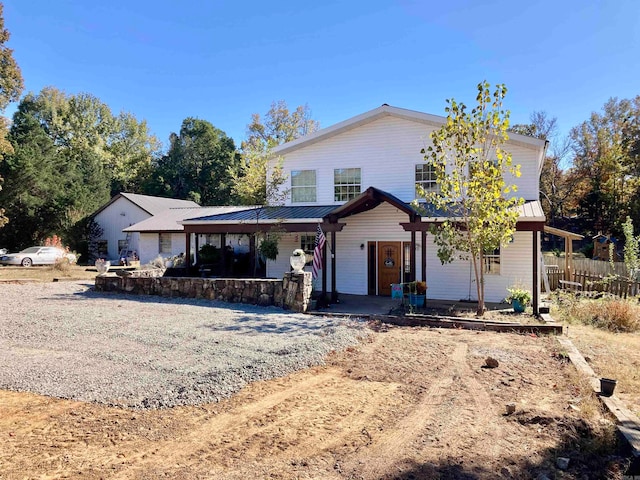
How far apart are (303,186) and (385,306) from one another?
6552 millimetres

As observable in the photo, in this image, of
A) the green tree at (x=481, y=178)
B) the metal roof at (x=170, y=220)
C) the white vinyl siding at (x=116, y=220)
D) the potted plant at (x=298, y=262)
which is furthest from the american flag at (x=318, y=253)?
the white vinyl siding at (x=116, y=220)

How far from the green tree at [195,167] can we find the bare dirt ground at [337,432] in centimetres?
4218

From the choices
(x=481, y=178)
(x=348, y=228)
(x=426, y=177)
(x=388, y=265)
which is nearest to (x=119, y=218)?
(x=348, y=228)

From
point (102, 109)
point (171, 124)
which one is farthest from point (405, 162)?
point (102, 109)

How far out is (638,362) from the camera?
7281 millimetres

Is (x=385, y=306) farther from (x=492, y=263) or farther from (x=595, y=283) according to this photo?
(x=595, y=283)

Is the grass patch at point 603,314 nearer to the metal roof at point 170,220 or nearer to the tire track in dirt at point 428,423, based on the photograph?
the tire track in dirt at point 428,423

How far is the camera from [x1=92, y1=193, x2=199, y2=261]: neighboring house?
31.9 meters

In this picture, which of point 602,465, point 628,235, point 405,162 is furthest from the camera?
point 405,162

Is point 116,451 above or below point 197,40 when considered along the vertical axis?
→ below

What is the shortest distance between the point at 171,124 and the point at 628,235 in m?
50.3

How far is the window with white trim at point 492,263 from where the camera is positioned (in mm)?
14203

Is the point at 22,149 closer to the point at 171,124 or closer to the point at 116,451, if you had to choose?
the point at 171,124

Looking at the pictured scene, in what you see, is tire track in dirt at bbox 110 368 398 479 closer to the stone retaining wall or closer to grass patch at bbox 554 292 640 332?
the stone retaining wall
